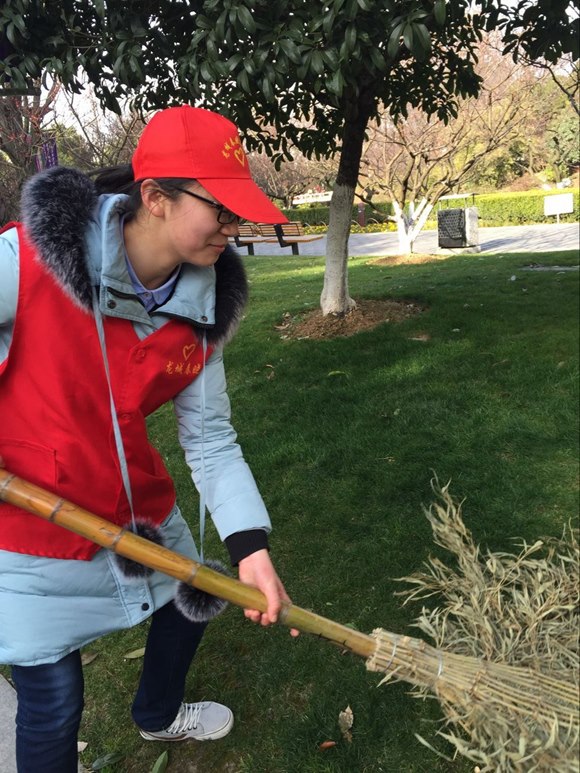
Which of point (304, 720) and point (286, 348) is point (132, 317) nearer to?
point (304, 720)

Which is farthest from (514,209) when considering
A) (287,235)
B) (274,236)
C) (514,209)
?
(287,235)

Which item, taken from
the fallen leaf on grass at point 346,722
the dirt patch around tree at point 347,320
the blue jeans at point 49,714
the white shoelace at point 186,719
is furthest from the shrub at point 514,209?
the blue jeans at point 49,714

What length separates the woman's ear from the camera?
148cm

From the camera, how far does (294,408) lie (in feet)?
15.7

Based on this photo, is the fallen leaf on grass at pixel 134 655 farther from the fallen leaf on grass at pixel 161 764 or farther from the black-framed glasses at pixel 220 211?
the black-framed glasses at pixel 220 211

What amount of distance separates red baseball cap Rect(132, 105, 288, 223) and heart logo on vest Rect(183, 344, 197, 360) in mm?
393

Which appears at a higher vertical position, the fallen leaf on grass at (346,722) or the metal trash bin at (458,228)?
the metal trash bin at (458,228)

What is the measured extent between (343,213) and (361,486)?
369cm

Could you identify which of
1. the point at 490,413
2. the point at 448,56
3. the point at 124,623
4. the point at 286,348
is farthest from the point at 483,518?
the point at 448,56

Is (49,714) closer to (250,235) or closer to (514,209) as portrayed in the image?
(250,235)

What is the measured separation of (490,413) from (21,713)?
3464 mm

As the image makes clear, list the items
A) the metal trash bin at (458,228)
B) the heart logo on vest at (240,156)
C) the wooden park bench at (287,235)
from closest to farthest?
1. the heart logo on vest at (240,156)
2. the metal trash bin at (458,228)
3. the wooden park bench at (287,235)

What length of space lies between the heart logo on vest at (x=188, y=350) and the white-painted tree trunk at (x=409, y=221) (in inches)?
451

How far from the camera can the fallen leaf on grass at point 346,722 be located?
217cm
